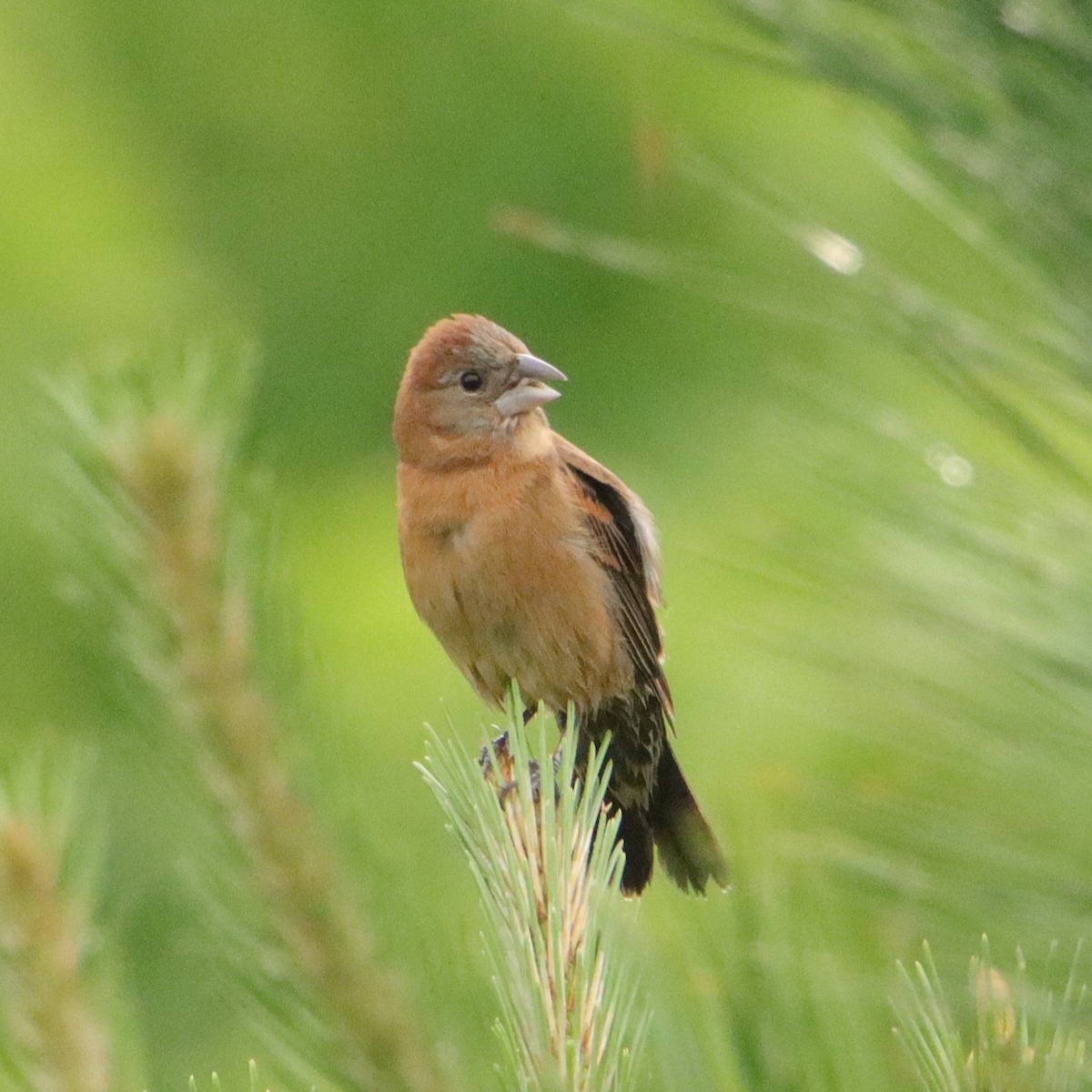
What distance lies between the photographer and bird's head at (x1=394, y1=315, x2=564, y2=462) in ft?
10.7

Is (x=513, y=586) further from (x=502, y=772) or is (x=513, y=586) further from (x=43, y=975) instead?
(x=43, y=975)

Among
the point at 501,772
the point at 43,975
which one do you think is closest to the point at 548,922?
the point at 43,975

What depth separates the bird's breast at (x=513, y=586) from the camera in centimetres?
302

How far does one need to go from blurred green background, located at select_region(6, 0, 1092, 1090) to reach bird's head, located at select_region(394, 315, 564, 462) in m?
0.43

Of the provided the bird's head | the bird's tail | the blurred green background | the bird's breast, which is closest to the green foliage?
the blurred green background

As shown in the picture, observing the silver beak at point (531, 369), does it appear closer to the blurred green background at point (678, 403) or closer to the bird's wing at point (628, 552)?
the bird's wing at point (628, 552)

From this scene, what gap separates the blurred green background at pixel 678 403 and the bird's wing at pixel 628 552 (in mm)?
183

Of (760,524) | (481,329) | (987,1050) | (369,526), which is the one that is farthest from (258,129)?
(987,1050)

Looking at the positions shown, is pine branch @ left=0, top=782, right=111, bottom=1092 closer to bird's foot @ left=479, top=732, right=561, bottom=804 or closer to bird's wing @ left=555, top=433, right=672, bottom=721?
bird's foot @ left=479, top=732, right=561, bottom=804

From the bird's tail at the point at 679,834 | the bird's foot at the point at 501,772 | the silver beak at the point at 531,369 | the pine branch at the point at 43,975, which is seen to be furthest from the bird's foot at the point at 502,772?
the silver beak at the point at 531,369

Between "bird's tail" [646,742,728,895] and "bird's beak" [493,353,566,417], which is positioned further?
"bird's beak" [493,353,566,417]

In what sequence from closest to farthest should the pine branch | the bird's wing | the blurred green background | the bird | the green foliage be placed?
1. the green foliage
2. the pine branch
3. the blurred green background
4. the bird
5. the bird's wing

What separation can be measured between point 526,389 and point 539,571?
1.35 ft

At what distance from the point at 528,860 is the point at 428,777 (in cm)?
24
